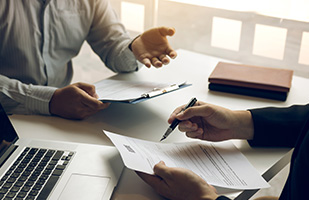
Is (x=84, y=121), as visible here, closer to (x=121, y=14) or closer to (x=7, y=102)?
(x=7, y=102)

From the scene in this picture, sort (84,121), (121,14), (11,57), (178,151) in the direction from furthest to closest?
1. (121,14)
2. (11,57)
3. (84,121)
4. (178,151)

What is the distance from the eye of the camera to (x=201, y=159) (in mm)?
939

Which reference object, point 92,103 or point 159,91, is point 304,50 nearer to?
point 159,91

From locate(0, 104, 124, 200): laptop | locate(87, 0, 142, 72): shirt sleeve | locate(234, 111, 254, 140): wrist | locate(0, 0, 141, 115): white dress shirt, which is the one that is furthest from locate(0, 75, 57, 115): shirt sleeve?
locate(234, 111, 254, 140): wrist

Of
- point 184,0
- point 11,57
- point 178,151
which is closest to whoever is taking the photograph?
point 178,151

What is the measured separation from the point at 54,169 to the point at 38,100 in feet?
1.29

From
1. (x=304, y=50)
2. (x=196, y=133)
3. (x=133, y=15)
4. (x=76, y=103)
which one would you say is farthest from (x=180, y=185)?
(x=133, y=15)

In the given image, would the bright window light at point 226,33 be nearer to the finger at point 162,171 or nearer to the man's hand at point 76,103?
the man's hand at point 76,103

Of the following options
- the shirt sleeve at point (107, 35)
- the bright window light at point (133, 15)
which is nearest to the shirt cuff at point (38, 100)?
the shirt sleeve at point (107, 35)

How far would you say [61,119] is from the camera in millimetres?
1158

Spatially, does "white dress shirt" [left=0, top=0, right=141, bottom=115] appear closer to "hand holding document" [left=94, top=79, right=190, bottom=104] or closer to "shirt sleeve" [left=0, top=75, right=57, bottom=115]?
"shirt sleeve" [left=0, top=75, right=57, bottom=115]

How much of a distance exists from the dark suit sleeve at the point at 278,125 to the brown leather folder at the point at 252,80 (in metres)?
0.22

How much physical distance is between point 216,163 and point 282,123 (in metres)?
0.27

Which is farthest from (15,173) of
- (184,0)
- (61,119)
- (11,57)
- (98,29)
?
(184,0)
